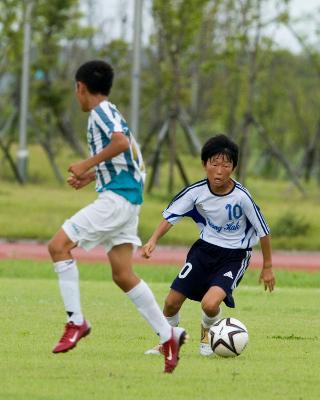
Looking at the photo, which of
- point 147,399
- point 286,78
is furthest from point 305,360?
point 286,78

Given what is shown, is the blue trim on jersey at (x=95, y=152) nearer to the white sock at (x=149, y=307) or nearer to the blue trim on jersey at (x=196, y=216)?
the white sock at (x=149, y=307)

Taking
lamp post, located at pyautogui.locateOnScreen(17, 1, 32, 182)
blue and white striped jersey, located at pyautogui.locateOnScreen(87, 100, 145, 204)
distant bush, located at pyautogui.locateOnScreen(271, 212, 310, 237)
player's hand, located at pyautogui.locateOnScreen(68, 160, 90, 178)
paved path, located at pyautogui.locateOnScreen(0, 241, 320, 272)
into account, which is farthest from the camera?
lamp post, located at pyautogui.locateOnScreen(17, 1, 32, 182)

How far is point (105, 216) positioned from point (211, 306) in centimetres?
152

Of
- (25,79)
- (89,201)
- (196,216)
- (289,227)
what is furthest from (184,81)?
(196,216)

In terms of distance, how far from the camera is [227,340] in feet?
29.5

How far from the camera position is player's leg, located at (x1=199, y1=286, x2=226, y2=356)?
9.16m

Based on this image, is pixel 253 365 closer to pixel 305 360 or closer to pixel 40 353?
pixel 305 360

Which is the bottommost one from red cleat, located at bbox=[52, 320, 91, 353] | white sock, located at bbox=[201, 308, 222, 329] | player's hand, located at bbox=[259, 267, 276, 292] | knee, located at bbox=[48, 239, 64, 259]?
white sock, located at bbox=[201, 308, 222, 329]

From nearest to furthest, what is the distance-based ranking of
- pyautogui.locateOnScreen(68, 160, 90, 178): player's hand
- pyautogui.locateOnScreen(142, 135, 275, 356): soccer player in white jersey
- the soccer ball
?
pyautogui.locateOnScreen(68, 160, 90, 178): player's hand → the soccer ball → pyautogui.locateOnScreen(142, 135, 275, 356): soccer player in white jersey

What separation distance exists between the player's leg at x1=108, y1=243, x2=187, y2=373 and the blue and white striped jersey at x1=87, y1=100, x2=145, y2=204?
1.18 ft

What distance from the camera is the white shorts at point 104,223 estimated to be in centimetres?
799

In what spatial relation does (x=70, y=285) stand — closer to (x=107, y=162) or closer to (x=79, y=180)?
(x=79, y=180)

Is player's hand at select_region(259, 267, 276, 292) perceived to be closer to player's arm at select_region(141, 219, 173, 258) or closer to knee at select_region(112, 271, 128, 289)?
player's arm at select_region(141, 219, 173, 258)

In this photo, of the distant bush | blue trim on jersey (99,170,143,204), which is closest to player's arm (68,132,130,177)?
blue trim on jersey (99,170,143,204)
